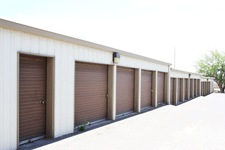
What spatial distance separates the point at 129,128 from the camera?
6551mm

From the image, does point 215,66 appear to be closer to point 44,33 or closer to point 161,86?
point 161,86

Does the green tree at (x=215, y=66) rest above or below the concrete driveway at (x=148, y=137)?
above

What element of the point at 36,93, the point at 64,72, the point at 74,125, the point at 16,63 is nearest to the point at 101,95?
the point at 74,125

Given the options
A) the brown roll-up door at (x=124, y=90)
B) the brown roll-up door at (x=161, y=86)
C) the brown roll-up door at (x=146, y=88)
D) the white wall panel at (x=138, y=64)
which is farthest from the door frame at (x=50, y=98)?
the brown roll-up door at (x=161, y=86)

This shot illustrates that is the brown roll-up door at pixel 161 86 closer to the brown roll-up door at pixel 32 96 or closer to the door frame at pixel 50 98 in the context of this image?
the door frame at pixel 50 98

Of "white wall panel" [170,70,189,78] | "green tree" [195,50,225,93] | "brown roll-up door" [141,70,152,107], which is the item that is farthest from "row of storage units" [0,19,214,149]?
"green tree" [195,50,225,93]

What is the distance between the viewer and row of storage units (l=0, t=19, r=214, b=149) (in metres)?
4.18

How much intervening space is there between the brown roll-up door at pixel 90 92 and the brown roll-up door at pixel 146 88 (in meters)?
3.62

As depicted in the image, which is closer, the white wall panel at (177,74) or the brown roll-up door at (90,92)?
the brown roll-up door at (90,92)

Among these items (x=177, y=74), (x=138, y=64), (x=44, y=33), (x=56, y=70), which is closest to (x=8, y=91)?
(x=56, y=70)

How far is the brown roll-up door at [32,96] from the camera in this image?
475 cm

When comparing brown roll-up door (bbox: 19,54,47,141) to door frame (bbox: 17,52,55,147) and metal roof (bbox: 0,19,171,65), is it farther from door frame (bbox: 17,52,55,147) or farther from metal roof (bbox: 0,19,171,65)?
metal roof (bbox: 0,19,171,65)

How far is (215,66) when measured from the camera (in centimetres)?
3397

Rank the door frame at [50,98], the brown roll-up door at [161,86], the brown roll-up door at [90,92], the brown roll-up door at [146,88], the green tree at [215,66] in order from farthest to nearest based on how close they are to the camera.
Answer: the green tree at [215,66]
the brown roll-up door at [161,86]
the brown roll-up door at [146,88]
the brown roll-up door at [90,92]
the door frame at [50,98]
